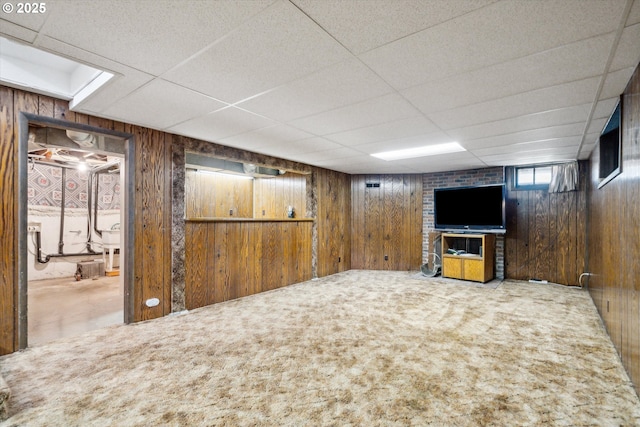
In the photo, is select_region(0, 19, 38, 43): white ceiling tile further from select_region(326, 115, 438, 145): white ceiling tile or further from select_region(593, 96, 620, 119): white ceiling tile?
select_region(593, 96, 620, 119): white ceiling tile

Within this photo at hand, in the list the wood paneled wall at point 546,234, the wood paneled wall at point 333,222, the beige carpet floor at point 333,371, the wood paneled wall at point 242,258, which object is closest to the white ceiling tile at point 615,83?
the beige carpet floor at point 333,371

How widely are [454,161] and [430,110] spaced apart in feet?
9.32

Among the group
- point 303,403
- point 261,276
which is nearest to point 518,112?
point 303,403

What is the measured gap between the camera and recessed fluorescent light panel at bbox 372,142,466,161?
14.1 ft

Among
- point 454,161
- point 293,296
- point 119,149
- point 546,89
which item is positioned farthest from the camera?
point 454,161

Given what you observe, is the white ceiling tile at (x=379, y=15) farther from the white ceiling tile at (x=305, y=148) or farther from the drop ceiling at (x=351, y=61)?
the white ceiling tile at (x=305, y=148)

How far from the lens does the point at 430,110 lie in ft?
9.34

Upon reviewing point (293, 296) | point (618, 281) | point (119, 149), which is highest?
point (119, 149)

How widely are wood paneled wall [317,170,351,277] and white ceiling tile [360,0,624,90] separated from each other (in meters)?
4.12

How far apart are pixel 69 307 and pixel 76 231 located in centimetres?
327

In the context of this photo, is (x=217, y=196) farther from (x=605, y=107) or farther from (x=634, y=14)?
(x=634, y=14)

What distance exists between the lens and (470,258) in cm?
554

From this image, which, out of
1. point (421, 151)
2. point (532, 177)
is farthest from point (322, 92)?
point (532, 177)

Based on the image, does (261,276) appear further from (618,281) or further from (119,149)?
(618,281)
